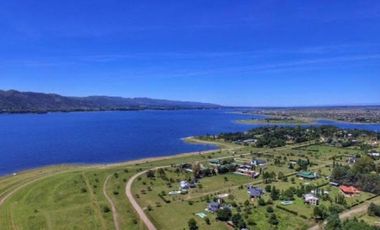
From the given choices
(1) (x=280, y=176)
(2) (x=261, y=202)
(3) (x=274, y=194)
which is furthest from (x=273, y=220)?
(1) (x=280, y=176)

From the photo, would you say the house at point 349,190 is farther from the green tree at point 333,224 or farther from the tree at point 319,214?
the green tree at point 333,224

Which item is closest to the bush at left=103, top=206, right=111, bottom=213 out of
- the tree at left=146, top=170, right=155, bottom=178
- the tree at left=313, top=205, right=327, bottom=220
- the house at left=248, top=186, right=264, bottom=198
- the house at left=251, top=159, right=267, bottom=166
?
the tree at left=146, top=170, right=155, bottom=178

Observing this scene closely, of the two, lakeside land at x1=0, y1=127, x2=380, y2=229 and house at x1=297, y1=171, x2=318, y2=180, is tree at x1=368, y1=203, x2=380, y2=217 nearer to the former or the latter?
lakeside land at x1=0, y1=127, x2=380, y2=229

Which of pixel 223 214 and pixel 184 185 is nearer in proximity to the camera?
pixel 223 214

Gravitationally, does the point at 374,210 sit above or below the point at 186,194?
above

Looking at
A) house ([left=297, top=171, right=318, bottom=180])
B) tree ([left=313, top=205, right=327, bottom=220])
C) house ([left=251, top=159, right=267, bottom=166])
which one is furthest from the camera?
house ([left=251, top=159, right=267, bottom=166])

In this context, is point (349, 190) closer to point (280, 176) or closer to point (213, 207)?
point (280, 176)

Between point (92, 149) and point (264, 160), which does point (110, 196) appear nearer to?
point (264, 160)

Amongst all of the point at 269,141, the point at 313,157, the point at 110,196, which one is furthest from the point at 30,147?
the point at 313,157

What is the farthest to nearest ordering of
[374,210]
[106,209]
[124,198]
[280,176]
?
1. [280,176]
2. [124,198]
3. [106,209]
4. [374,210]
